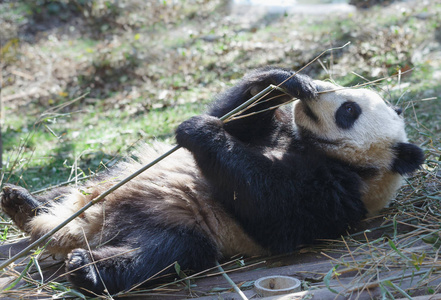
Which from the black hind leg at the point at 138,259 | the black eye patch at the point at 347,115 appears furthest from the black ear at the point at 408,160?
the black hind leg at the point at 138,259

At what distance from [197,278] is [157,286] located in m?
0.27

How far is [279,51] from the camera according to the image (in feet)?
29.2

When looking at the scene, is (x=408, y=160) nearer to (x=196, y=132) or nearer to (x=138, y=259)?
(x=196, y=132)

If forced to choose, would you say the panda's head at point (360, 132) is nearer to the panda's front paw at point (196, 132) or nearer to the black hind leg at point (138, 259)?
the panda's front paw at point (196, 132)

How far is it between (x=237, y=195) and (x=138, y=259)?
781 mm

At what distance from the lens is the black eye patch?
372cm

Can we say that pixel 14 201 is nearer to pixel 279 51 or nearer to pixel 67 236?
pixel 67 236

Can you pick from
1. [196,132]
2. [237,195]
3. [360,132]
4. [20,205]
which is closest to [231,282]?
[237,195]

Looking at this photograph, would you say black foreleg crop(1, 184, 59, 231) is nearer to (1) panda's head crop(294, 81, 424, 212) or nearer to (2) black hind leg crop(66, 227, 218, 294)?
(2) black hind leg crop(66, 227, 218, 294)

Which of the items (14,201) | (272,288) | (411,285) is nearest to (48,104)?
(14,201)

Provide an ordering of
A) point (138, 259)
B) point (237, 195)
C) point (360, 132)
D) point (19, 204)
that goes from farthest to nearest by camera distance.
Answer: point (19, 204)
point (360, 132)
point (237, 195)
point (138, 259)

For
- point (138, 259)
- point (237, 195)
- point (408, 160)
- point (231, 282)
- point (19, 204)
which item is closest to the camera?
point (231, 282)

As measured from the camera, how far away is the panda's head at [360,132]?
3678mm

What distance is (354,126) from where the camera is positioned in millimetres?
3705
